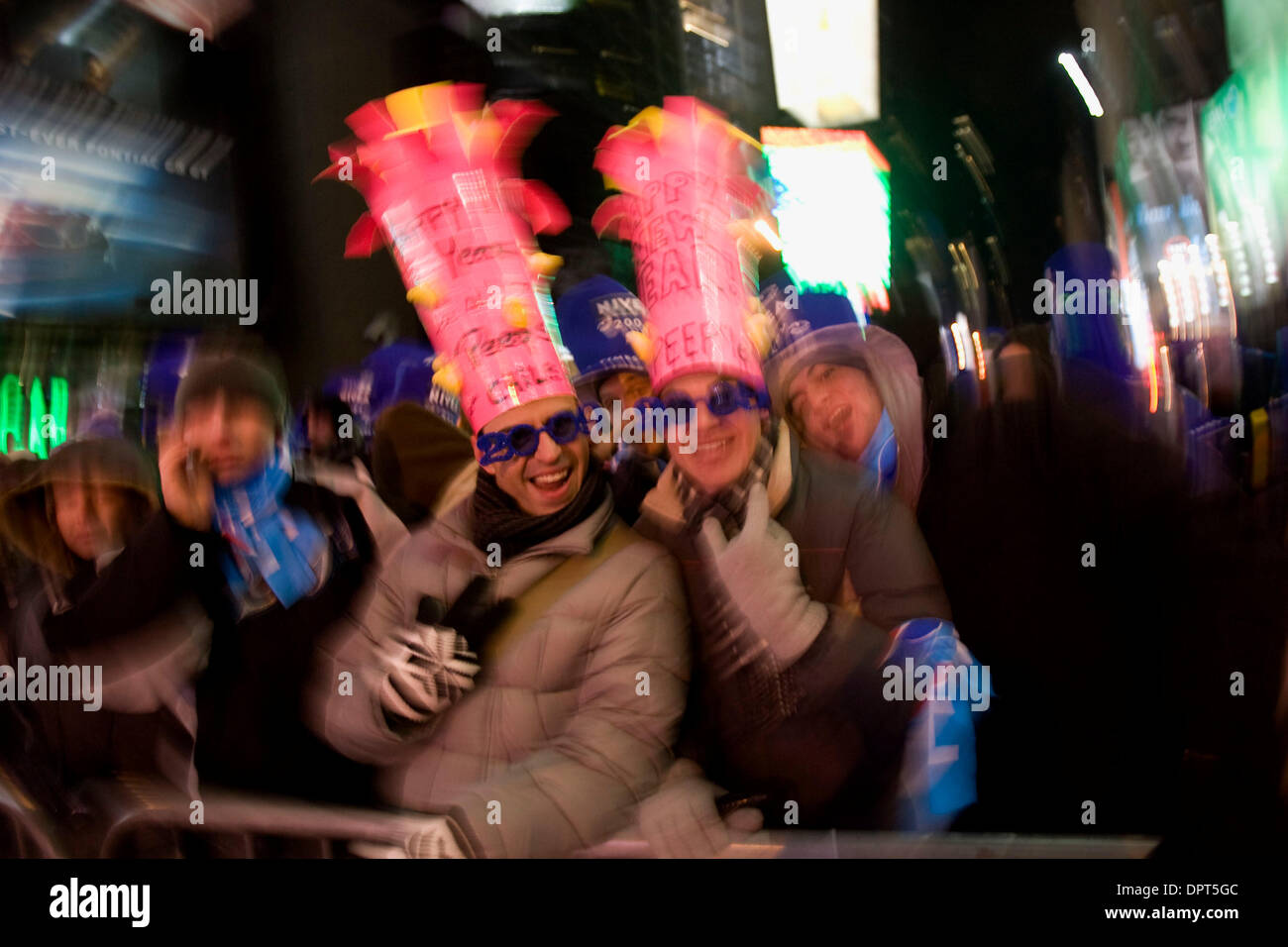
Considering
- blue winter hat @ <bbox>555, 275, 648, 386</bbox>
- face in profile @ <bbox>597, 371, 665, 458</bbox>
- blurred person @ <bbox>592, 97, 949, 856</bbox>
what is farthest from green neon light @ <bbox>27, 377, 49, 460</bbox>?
blurred person @ <bbox>592, 97, 949, 856</bbox>

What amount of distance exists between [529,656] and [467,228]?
120 cm

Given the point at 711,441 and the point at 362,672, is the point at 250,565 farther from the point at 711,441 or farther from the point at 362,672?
the point at 711,441

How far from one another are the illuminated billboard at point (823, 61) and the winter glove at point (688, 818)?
187 centimetres

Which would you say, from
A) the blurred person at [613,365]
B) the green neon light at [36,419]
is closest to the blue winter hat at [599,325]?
the blurred person at [613,365]

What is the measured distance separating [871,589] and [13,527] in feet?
8.40

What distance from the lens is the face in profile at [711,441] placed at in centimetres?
296

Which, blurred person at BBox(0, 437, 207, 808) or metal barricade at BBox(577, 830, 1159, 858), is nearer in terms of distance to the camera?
metal barricade at BBox(577, 830, 1159, 858)

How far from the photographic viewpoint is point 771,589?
2963mm

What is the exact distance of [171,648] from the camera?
318cm

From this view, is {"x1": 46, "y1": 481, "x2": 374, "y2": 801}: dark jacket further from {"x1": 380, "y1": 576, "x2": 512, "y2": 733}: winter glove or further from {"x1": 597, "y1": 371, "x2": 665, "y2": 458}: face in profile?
{"x1": 597, "y1": 371, "x2": 665, "y2": 458}: face in profile

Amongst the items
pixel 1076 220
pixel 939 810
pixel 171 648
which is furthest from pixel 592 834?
pixel 1076 220

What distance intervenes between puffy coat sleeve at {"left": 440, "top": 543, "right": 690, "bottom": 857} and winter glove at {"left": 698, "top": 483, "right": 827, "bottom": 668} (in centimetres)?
18

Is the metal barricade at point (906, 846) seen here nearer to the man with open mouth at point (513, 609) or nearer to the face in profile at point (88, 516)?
the man with open mouth at point (513, 609)

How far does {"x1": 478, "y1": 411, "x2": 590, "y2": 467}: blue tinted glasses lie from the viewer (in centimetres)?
296
